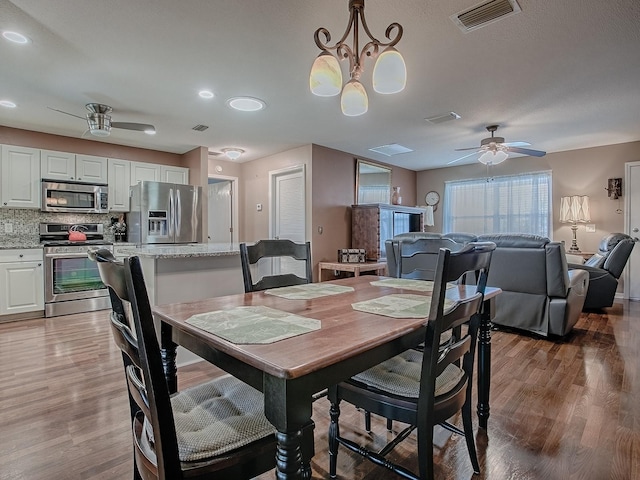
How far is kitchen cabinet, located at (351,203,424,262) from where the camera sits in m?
5.52

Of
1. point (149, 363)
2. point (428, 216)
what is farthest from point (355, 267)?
point (149, 363)

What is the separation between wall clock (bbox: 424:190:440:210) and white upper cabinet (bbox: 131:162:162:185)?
5.46m

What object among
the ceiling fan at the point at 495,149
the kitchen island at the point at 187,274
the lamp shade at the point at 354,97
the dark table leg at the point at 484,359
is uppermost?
the ceiling fan at the point at 495,149

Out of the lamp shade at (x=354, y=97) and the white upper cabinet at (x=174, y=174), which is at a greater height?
the white upper cabinet at (x=174, y=174)

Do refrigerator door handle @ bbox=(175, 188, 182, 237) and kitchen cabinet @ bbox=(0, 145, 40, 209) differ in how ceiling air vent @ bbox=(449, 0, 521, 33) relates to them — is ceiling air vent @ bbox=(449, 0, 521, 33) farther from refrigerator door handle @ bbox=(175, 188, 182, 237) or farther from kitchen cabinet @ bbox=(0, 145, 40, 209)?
kitchen cabinet @ bbox=(0, 145, 40, 209)

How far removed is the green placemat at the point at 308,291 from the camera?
1665 mm

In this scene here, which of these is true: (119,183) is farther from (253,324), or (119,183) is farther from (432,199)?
(432,199)

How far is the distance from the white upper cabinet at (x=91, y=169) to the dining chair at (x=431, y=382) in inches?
195

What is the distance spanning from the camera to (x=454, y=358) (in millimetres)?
1232

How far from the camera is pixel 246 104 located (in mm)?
3576

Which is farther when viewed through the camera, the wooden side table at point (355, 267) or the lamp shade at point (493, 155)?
the wooden side table at point (355, 267)

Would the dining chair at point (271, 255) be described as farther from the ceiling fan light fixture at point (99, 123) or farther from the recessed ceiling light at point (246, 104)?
the ceiling fan light fixture at point (99, 123)

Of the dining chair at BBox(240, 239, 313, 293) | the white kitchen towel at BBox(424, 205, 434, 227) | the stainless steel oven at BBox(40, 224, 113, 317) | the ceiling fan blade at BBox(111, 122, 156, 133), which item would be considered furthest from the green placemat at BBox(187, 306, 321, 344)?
the white kitchen towel at BBox(424, 205, 434, 227)

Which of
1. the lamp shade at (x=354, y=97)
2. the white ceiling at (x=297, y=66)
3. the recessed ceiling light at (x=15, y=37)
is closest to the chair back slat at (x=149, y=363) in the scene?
the lamp shade at (x=354, y=97)
